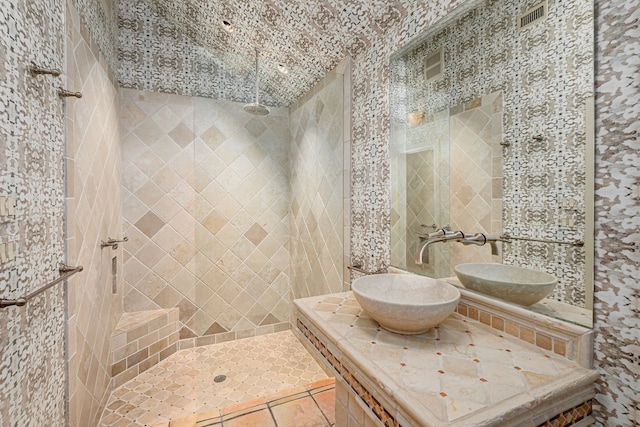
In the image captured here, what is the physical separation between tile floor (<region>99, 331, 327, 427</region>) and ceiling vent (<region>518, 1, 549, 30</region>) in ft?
7.96

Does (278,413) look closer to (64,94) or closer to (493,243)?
(493,243)

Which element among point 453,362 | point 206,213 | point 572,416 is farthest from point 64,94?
point 572,416

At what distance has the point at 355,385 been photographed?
926 millimetres

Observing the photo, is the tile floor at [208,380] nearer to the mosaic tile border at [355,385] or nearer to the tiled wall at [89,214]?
the tiled wall at [89,214]

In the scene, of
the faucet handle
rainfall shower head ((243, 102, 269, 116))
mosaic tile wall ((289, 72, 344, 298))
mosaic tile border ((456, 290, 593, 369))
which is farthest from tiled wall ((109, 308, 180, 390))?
the faucet handle

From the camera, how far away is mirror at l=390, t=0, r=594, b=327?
933 millimetres

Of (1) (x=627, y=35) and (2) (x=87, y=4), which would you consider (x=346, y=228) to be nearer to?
(1) (x=627, y=35)

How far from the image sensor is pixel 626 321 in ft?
2.62

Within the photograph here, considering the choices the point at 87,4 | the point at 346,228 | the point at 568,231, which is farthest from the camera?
the point at 346,228

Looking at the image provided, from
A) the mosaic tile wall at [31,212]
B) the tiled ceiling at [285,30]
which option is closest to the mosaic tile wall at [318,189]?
the tiled ceiling at [285,30]

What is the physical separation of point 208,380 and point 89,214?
153 cm

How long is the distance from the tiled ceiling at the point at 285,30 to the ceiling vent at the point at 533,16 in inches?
26.0

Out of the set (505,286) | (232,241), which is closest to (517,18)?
(505,286)

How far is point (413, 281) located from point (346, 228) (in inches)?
34.2
